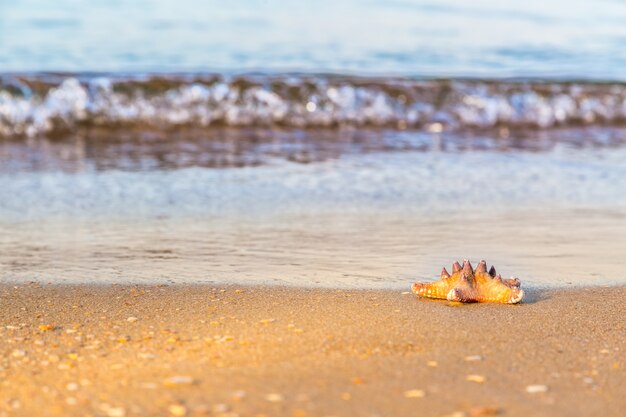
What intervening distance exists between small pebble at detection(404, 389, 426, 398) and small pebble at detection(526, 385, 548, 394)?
0.28 meters

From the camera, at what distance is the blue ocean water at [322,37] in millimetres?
11281

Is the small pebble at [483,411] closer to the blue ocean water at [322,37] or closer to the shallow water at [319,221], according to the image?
the shallow water at [319,221]

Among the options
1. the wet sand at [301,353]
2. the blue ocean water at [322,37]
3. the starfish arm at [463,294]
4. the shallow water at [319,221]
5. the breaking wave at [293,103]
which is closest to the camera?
the wet sand at [301,353]

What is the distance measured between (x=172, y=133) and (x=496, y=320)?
5825 mm

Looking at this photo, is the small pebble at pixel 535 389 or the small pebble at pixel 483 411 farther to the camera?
the small pebble at pixel 535 389

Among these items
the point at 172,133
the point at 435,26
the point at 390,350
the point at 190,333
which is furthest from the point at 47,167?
the point at 435,26

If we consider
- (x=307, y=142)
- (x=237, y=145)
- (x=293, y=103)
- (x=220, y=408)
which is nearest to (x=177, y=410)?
(x=220, y=408)

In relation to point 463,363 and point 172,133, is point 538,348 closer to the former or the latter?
point 463,363

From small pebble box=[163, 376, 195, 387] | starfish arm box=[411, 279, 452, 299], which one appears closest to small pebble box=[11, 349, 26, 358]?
small pebble box=[163, 376, 195, 387]

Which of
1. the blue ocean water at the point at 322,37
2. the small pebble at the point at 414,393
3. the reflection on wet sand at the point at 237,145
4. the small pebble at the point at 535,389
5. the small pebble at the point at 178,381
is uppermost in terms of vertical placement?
the blue ocean water at the point at 322,37

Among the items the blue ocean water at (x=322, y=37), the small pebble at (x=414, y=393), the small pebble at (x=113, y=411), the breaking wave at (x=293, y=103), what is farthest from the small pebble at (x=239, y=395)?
the blue ocean water at (x=322, y=37)

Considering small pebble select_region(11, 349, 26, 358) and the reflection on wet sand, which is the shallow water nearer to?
the reflection on wet sand

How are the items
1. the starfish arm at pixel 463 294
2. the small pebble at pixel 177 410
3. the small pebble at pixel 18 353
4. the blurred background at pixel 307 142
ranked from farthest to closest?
the blurred background at pixel 307 142 → the starfish arm at pixel 463 294 → the small pebble at pixel 18 353 → the small pebble at pixel 177 410

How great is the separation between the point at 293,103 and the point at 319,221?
451 cm
